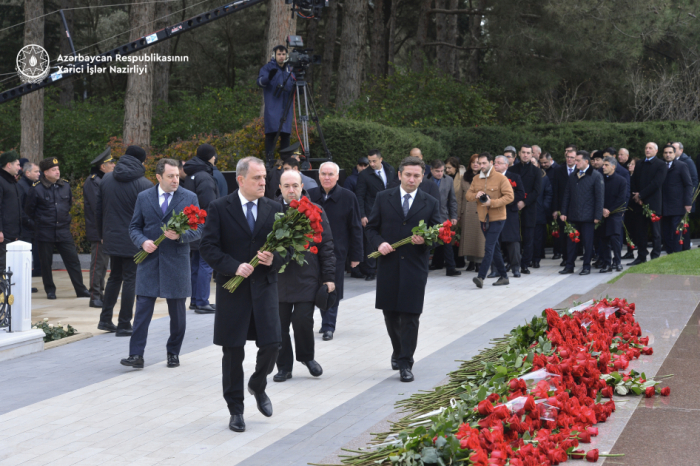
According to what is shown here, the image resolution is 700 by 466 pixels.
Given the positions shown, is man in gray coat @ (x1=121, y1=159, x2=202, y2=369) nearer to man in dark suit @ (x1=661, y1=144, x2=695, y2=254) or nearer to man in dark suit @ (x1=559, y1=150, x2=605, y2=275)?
man in dark suit @ (x1=559, y1=150, x2=605, y2=275)

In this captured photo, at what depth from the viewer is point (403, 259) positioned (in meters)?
7.08

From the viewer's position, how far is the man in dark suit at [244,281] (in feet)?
18.3

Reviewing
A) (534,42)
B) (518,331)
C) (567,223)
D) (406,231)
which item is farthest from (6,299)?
(534,42)

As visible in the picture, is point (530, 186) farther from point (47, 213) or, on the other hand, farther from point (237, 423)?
point (237, 423)

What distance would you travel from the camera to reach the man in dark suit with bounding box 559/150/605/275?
43.4 ft

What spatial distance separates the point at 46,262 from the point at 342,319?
4879 millimetres

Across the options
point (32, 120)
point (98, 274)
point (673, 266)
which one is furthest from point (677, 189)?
point (32, 120)

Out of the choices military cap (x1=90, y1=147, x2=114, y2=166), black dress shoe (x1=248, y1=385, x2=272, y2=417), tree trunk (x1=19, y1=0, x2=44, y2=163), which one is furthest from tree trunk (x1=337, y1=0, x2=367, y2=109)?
black dress shoe (x1=248, y1=385, x2=272, y2=417)

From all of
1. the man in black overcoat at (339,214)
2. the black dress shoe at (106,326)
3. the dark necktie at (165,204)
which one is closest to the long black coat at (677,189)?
the man in black overcoat at (339,214)

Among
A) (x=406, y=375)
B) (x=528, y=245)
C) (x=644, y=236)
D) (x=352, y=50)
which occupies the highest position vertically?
(x=352, y=50)

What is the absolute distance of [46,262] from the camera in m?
11.8

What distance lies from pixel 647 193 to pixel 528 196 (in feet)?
7.22

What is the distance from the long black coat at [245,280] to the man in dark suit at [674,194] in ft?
35.1

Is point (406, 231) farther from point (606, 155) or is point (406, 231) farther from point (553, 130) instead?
point (553, 130)
